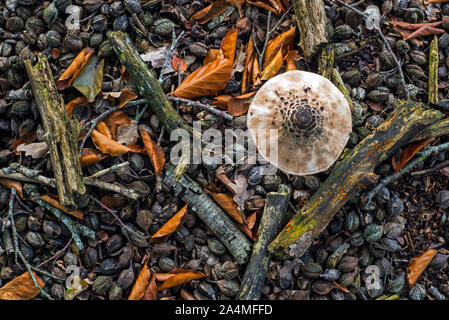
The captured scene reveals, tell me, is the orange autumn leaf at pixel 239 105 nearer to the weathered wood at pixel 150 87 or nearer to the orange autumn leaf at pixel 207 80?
the orange autumn leaf at pixel 207 80

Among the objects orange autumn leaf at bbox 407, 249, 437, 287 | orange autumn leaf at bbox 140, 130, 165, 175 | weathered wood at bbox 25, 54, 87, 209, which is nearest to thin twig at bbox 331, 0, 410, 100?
orange autumn leaf at bbox 407, 249, 437, 287

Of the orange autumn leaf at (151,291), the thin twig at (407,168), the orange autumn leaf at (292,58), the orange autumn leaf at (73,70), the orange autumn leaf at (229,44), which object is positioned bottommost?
the orange autumn leaf at (151,291)

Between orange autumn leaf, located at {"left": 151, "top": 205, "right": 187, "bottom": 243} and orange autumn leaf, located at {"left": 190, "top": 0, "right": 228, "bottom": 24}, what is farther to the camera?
orange autumn leaf, located at {"left": 190, "top": 0, "right": 228, "bottom": 24}

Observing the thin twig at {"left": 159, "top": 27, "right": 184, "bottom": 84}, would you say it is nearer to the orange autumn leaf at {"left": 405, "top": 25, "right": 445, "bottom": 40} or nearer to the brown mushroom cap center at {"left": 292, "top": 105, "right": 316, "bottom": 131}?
the brown mushroom cap center at {"left": 292, "top": 105, "right": 316, "bottom": 131}

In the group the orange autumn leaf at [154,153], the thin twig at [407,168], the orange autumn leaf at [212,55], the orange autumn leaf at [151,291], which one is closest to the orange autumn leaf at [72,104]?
the orange autumn leaf at [154,153]

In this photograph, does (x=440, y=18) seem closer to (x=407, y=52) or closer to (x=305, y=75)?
(x=407, y=52)

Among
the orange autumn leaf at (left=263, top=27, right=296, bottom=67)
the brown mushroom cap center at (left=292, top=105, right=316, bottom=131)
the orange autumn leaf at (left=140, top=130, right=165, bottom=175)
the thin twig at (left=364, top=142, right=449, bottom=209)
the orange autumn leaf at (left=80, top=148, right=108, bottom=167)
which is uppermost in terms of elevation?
Result: the orange autumn leaf at (left=263, top=27, right=296, bottom=67)

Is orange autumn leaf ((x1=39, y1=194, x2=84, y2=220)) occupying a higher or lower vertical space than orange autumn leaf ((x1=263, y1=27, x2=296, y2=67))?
lower
